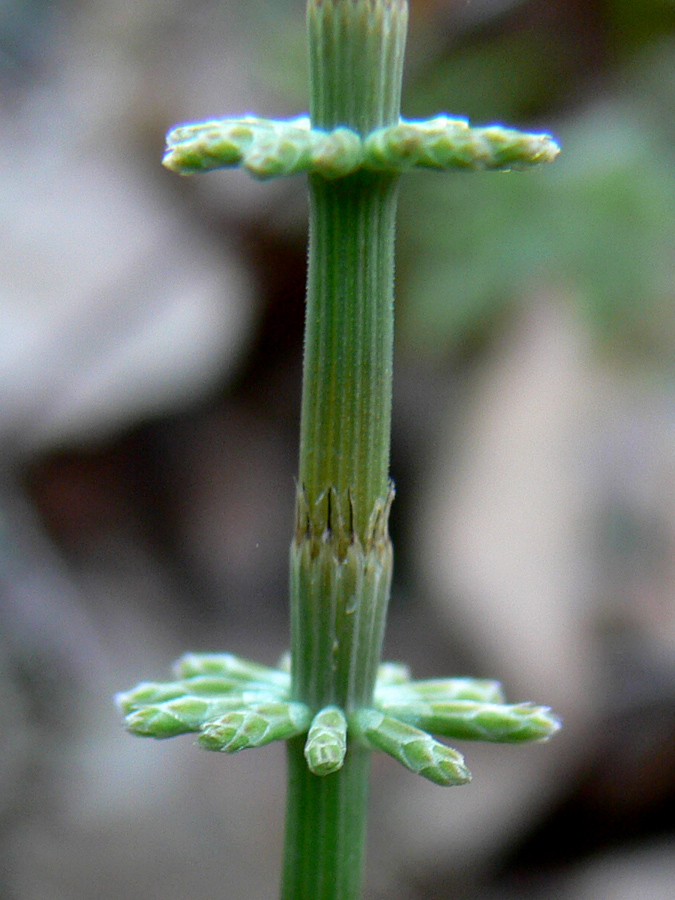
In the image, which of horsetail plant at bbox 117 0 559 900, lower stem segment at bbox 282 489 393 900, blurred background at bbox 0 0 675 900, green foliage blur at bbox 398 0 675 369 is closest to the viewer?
horsetail plant at bbox 117 0 559 900

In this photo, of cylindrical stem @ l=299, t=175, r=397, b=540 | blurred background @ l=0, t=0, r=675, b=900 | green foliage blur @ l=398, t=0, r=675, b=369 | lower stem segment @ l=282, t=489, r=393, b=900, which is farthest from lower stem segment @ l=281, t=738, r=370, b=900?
green foliage blur @ l=398, t=0, r=675, b=369

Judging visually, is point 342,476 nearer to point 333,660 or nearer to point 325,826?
point 333,660

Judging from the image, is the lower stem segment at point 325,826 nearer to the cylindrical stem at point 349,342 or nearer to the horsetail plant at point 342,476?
the horsetail plant at point 342,476

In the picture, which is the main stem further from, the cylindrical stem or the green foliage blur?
the green foliage blur

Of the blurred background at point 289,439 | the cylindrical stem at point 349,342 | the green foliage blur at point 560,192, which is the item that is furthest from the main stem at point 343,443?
the green foliage blur at point 560,192

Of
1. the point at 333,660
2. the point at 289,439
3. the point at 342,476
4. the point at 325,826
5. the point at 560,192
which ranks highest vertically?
the point at 560,192

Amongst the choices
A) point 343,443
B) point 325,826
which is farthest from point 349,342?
point 325,826

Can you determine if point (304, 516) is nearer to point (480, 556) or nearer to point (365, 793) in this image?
point (365, 793)
